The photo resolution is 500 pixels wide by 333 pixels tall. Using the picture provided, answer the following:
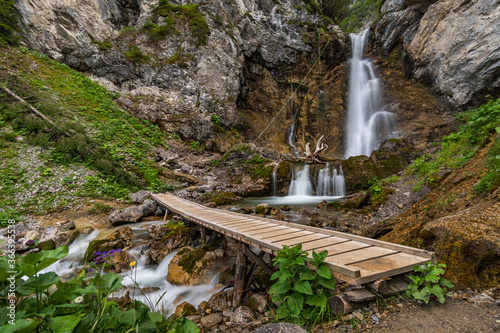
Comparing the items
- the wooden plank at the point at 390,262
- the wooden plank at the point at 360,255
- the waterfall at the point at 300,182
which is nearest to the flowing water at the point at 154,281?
the wooden plank at the point at 360,255

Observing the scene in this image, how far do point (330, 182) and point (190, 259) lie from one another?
9142mm

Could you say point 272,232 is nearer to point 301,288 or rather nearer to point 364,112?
point 301,288

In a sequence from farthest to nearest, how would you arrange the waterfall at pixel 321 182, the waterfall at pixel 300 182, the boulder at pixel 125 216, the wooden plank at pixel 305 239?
the waterfall at pixel 300 182, the waterfall at pixel 321 182, the boulder at pixel 125 216, the wooden plank at pixel 305 239

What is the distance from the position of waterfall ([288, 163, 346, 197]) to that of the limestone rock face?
41.7 ft

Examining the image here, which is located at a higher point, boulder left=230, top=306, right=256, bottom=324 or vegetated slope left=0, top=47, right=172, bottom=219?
vegetated slope left=0, top=47, right=172, bottom=219

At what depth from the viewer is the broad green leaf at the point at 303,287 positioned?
1.70m

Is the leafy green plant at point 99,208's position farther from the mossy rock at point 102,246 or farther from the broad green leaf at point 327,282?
the broad green leaf at point 327,282

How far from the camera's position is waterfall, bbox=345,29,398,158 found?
17859 mm

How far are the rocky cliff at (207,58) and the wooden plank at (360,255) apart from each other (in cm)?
1603

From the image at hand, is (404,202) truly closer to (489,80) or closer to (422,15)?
(489,80)

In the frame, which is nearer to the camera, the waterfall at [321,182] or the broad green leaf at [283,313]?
the broad green leaf at [283,313]

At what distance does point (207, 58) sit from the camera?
19.6m

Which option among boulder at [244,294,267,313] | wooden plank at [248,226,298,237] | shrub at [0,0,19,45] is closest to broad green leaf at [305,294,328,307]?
boulder at [244,294,267,313]

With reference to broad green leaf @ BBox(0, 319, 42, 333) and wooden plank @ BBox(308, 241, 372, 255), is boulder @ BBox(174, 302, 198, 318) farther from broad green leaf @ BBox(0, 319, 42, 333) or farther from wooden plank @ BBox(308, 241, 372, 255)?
broad green leaf @ BBox(0, 319, 42, 333)
